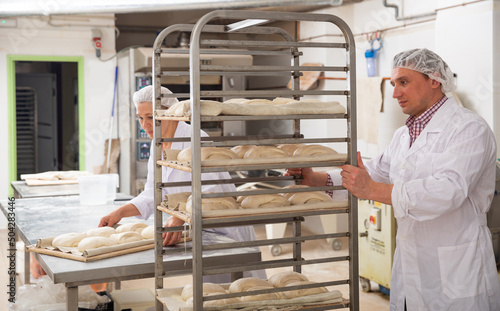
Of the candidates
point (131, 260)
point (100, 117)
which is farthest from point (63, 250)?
point (100, 117)

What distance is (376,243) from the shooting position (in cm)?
423

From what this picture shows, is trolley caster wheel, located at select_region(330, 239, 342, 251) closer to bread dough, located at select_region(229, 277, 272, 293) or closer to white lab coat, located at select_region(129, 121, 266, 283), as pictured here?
white lab coat, located at select_region(129, 121, 266, 283)

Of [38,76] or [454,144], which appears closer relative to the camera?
[454,144]

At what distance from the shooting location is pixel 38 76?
26.3ft

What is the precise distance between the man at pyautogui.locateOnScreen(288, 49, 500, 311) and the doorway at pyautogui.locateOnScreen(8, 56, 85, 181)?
630 cm

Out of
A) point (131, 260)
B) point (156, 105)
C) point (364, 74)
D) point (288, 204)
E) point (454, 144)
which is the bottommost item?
point (131, 260)

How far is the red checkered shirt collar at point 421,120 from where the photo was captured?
2201mm

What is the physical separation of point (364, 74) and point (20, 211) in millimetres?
3577

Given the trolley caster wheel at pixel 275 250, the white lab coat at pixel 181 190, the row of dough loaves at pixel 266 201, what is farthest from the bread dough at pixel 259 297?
the trolley caster wheel at pixel 275 250

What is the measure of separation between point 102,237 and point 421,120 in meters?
1.34

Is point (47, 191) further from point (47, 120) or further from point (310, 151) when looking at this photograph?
point (47, 120)

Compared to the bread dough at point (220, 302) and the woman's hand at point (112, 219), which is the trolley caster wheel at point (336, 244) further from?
the bread dough at point (220, 302)

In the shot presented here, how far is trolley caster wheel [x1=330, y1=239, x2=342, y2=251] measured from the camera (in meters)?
5.63

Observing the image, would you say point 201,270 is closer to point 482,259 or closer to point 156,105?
point 156,105
